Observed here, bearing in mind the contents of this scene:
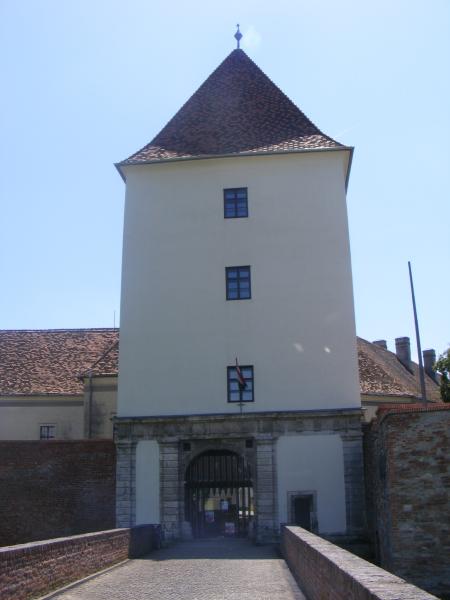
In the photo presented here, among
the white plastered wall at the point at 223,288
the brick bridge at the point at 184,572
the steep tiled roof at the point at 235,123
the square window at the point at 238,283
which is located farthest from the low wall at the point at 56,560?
the steep tiled roof at the point at 235,123

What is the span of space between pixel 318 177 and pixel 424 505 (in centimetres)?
1204

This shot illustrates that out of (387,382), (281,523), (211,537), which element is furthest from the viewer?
(387,382)

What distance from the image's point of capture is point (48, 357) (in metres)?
35.7

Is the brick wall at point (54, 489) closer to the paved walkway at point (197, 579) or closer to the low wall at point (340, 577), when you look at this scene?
the paved walkway at point (197, 579)

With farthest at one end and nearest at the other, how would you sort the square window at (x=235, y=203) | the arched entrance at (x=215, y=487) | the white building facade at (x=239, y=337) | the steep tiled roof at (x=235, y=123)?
the steep tiled roof at (x=235, y=123), the square window at (x=235, y=203), the arched entrance at (x=215, y=487), the white building facade at (x=239, y=337)

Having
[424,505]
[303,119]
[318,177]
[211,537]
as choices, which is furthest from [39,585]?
[303,119]

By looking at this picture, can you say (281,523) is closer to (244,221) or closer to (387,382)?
(244,221)

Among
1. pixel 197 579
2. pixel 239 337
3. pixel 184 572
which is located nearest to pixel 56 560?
pixel 197 579

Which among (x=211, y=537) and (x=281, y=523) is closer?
(x=281, y=523)

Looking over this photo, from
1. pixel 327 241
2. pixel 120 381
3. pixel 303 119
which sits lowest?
pixel 120 381

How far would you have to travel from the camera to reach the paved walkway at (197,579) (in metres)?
11.9

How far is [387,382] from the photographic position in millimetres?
35438

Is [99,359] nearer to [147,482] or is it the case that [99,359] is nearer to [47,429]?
[47,429]

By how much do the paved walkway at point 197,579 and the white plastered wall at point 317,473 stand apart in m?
2.71
